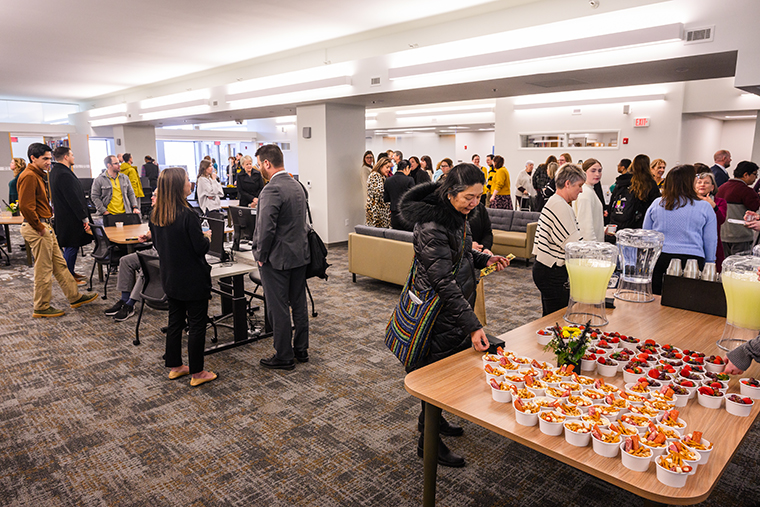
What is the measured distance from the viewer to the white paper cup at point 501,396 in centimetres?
168

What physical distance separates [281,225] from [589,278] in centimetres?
218

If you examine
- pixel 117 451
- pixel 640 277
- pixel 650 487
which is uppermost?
pixel 640 277

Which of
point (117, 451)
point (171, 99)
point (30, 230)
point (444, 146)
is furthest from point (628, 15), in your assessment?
point (444, 146)

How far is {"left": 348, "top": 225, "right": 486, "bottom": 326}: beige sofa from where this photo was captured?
19.3ft

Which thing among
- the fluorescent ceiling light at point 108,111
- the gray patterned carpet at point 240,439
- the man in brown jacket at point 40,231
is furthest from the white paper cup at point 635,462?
the fluorescent ceiling light at point 108,111

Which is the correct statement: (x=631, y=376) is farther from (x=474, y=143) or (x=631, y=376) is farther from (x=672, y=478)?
(x=474, y=143)

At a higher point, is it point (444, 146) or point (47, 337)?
point (444, 146)

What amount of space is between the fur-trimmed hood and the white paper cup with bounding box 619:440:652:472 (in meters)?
1.20

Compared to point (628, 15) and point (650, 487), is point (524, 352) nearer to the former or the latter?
point (650, 487)

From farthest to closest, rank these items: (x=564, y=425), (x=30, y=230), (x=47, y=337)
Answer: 1. (x=30, y=230)
2. (x=47, y=337)
3. (x=564, y=425)

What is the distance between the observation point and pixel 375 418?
10.3ft

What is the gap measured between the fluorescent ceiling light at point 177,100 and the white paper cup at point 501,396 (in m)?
10.6

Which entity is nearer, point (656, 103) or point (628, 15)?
point (628, 15)

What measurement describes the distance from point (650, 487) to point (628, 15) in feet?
17.6
